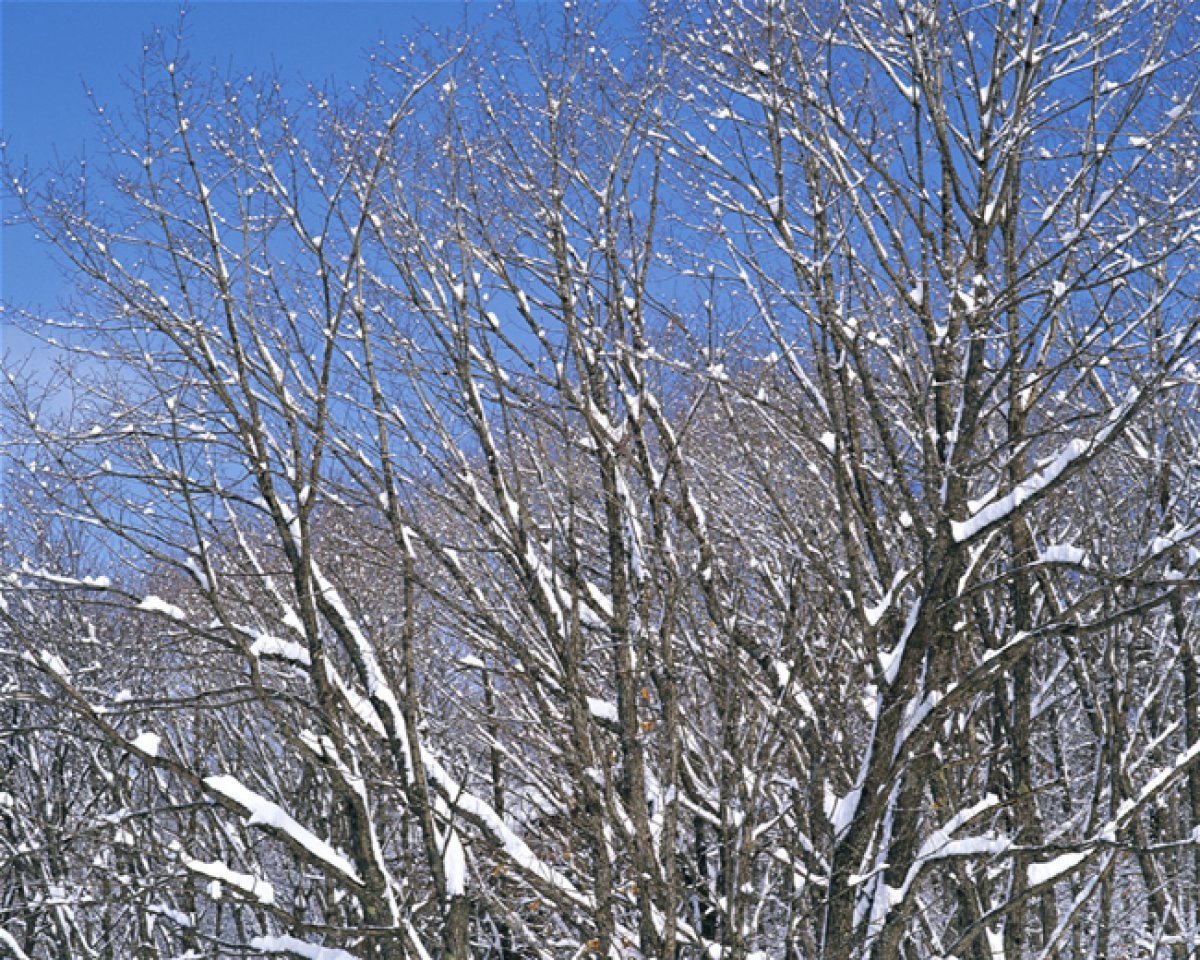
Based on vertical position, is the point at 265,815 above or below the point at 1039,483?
below

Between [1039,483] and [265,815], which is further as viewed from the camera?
[265,815]

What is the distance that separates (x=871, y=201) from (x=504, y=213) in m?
2.79

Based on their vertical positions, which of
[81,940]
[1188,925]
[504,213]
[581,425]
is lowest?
[81,940]

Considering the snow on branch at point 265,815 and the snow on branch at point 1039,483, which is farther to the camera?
the snow on branch at point 265,815

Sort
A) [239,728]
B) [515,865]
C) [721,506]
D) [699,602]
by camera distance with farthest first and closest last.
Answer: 1. [239,728]
2. [721,506]
3. [699,602]
4. [515,865]

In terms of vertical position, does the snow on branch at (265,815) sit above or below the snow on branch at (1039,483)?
below

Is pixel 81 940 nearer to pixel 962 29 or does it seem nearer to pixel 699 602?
pixel 699 602

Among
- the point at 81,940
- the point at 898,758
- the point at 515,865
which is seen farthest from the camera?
the point at 81,940

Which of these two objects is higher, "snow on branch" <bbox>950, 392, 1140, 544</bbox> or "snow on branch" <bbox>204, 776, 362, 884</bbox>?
"snow on branch" <bbox>950, 392, 1140, 544</bbox>

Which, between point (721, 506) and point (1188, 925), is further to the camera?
point (721, 506)

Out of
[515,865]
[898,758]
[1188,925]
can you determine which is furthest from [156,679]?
[1188,925]

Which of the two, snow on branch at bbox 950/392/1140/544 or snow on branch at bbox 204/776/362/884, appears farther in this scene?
snow on branch at bbox 204/776/362/884

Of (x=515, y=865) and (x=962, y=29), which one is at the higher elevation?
(x=962, y=29)

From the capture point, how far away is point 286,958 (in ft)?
27.7
